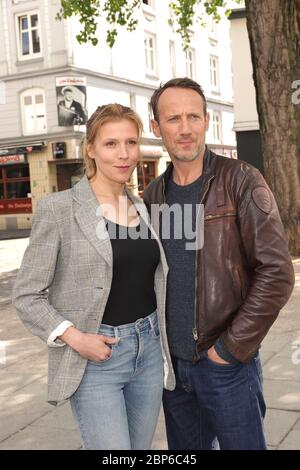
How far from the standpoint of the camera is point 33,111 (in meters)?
27.4

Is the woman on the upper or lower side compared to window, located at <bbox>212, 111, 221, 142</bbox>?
lower

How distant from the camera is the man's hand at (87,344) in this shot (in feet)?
7.38

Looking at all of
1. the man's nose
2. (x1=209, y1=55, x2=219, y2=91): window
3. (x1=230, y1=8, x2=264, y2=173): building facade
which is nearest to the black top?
the man's nose

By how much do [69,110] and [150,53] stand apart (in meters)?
8.10

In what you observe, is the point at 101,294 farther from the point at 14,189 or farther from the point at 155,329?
the point at 14,189

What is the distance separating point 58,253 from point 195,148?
0.77 meters

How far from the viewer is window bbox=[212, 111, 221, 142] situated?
37.7 metres

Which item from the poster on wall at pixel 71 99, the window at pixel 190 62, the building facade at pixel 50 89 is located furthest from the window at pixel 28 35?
the window at pixel 190 62

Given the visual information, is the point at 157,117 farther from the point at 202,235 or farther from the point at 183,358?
the point at 183,358

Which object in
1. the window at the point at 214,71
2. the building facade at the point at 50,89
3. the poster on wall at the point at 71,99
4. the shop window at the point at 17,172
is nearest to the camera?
the poster on wall at the point at 71,99

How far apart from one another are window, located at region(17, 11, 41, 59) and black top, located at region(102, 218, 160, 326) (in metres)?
26.3

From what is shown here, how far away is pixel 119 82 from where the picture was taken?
29234 mm

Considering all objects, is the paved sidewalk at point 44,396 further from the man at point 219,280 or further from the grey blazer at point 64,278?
the grey blazer at point 64,278

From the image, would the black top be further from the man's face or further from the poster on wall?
the poster on wall
